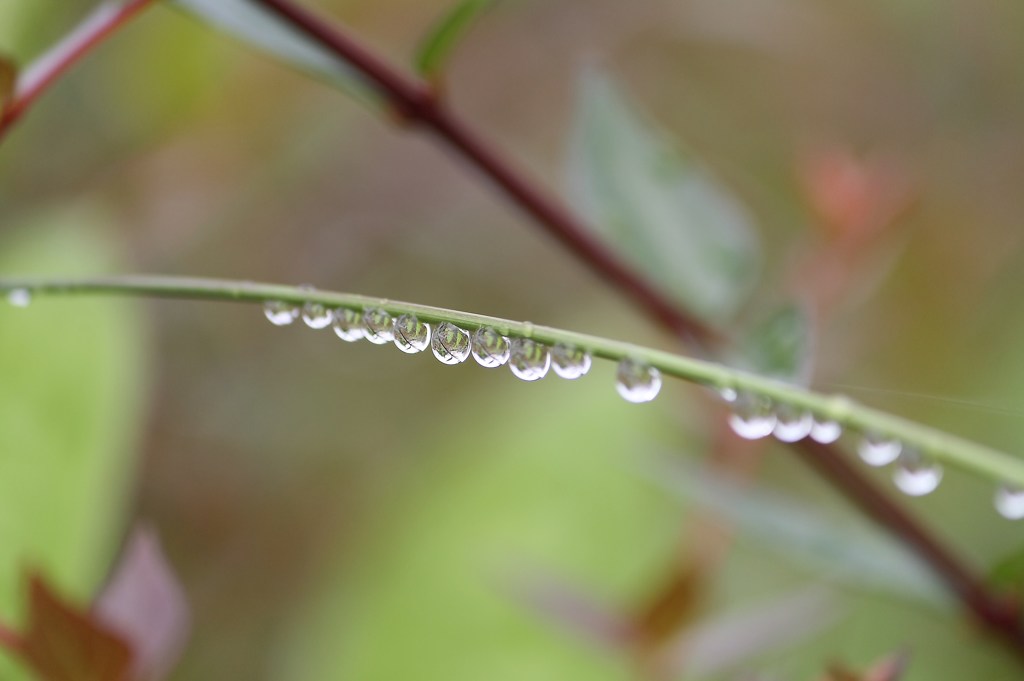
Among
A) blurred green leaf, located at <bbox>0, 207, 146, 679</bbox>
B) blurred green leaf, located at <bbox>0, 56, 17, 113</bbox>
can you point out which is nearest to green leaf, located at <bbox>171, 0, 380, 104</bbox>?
blurred green leaf, located at <bbox>0, 56, 17, 113</bbox>

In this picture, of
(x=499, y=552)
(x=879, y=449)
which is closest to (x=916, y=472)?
(x=879, y=449)

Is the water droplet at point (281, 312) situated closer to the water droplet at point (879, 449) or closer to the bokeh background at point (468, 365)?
the water droplet at point (879, 449)

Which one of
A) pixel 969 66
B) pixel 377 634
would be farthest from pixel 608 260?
pixel 969 66

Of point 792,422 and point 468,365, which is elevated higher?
point 468,365

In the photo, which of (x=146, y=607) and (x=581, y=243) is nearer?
(x=146, y=607)

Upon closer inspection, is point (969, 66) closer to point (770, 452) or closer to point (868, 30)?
point (868, 30)

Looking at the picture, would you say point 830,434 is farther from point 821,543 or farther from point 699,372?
point 821,543

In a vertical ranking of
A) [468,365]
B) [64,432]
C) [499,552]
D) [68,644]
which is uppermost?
[468,365]
